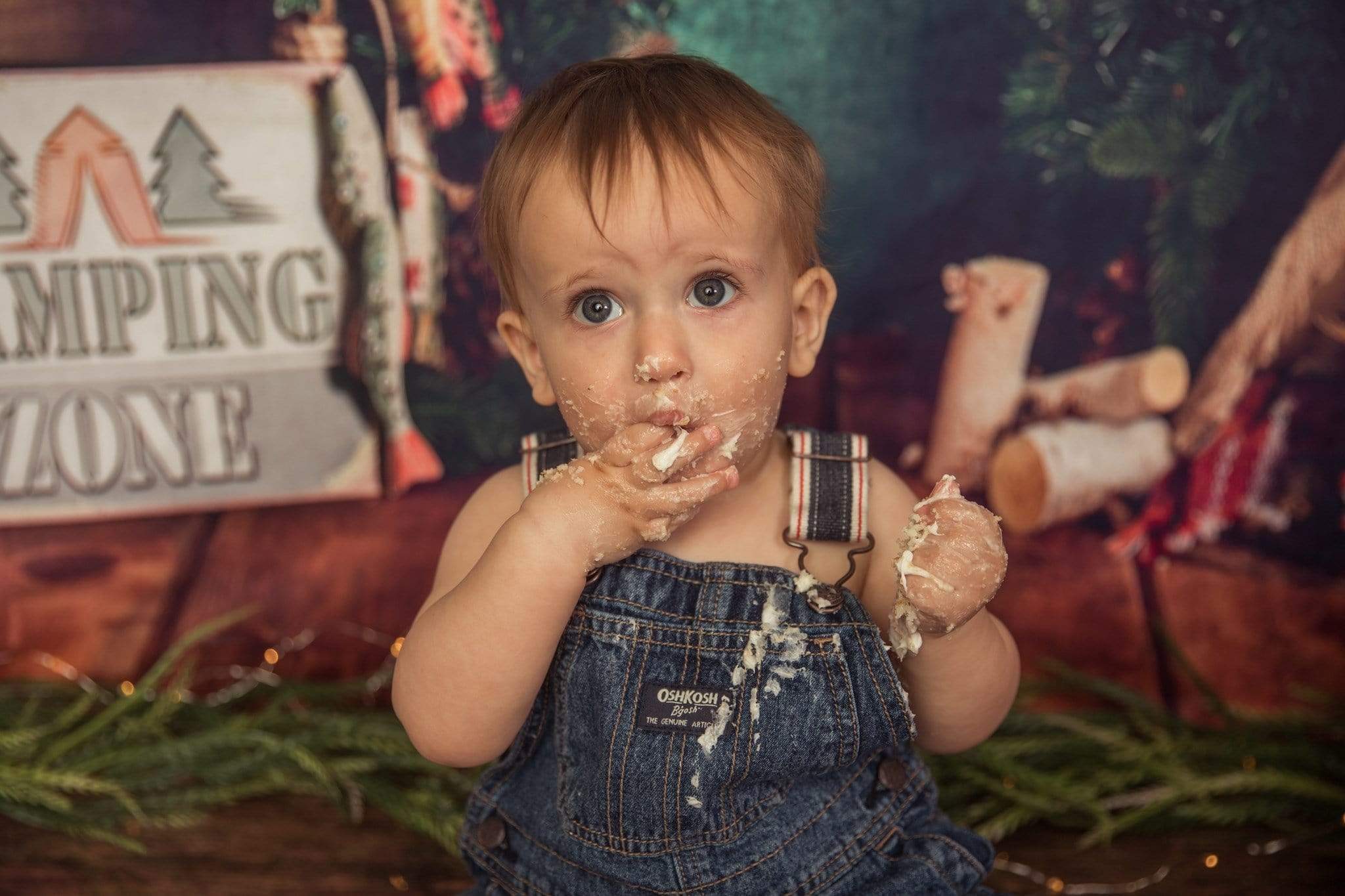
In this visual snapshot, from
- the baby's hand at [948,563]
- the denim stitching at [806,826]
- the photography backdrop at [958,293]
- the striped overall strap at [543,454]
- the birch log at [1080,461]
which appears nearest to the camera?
the baby's hand at [948,563]

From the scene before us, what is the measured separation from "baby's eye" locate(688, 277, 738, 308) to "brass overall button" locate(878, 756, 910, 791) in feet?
1.44

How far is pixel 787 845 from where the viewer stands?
1051 millimetres

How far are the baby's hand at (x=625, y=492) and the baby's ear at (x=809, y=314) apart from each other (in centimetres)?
16

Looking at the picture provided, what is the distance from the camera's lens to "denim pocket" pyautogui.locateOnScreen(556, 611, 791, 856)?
102 cm

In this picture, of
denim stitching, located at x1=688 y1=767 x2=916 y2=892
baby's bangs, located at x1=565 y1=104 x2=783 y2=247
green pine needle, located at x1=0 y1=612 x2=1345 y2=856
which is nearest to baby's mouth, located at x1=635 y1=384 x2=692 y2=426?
baby's bangs, located at x1=565 y1=104 x2=783 y2=247

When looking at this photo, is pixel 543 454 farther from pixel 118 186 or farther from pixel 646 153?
pixel 118 186

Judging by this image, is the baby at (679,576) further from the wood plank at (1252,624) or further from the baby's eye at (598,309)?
the wood plank at (1252,624)

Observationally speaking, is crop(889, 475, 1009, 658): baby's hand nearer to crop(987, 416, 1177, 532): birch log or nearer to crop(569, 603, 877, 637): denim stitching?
crop(569, 603, 877, 637): denim stitching

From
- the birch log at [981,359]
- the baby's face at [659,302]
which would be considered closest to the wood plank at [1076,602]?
the birch log at [981,359]

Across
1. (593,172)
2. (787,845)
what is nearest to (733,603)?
(787,845)

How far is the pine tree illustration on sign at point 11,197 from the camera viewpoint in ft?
5.26

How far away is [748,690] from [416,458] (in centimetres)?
83

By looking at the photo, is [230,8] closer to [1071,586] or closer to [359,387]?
[359,387]

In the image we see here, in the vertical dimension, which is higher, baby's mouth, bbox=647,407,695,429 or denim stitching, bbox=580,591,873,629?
baby's mouth, bbox=647,407,695,429
